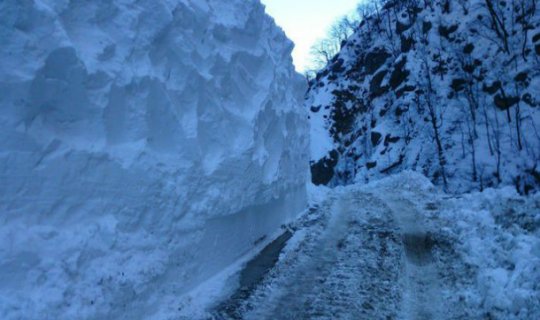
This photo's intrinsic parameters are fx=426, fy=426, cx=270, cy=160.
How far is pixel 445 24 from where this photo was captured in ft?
139

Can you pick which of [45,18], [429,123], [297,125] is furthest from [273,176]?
[429,123]

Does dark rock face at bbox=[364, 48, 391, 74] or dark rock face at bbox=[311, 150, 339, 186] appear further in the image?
dark rock face at bbox=[364, 48, 391, 74]

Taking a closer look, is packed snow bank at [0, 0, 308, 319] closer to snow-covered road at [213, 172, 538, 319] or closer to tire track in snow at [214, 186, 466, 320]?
snow-covered road at [213, 172, 538, 319]

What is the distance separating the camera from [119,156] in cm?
812

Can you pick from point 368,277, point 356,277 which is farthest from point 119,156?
point 368,277

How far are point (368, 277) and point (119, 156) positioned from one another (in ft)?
19.3

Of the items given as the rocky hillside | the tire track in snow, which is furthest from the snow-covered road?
the rocky hillside

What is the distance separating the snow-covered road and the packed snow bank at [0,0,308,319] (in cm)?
172

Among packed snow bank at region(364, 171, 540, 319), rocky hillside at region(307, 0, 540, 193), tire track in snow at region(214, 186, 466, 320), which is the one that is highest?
rocky hillside at region(307, 0, 540, 193)

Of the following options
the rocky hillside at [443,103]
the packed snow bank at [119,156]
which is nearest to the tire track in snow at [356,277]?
the packed snow bank at [119,156]

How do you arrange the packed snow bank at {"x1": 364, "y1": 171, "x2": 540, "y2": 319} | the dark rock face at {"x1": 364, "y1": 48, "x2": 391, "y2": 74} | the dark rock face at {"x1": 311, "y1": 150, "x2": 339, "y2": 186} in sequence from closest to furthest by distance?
the packed snow bank at {"x1": 364, "y1": 171, "x2": 540, "y2": 319}, the dark rock face at {"x1": 311, "y1": 150, "x2": 339, "y2": 186}, the dark rock face at {"x1": 364, "y1": 48, "x2": 391, "y2": 74}

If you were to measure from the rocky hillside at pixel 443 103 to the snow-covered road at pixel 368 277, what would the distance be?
596 inches

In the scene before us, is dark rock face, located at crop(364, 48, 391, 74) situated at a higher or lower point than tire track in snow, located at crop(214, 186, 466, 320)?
higher

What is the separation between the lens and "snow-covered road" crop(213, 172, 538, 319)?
772 cm
